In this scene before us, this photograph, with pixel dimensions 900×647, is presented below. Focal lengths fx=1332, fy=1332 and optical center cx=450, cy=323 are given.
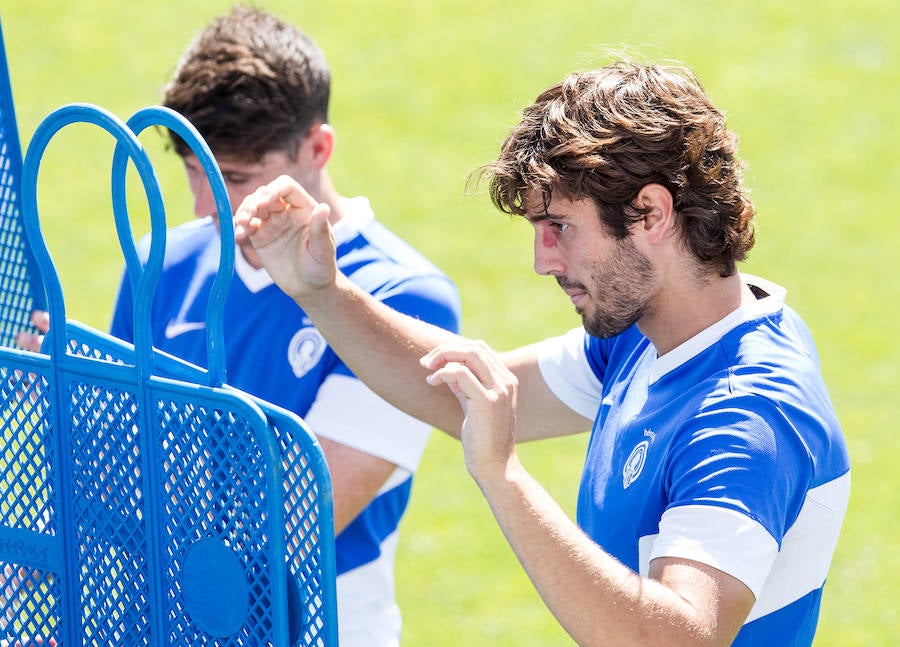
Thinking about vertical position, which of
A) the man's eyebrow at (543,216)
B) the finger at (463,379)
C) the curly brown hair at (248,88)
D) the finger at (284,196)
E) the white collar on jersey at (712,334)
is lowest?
the finger at (463,379)

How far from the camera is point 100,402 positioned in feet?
6.91

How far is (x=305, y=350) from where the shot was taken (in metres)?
2.99

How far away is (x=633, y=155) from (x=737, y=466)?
60 cm

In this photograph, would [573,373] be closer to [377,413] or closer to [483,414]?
[377,413]

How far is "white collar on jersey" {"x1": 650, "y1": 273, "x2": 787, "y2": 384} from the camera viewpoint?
95.0 inches

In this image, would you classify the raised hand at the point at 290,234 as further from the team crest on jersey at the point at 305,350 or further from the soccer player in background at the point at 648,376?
the team crest on jersey at the point at 305,350

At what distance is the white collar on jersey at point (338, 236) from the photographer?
308 centimetres

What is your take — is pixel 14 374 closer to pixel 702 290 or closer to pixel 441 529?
pixel 702 290

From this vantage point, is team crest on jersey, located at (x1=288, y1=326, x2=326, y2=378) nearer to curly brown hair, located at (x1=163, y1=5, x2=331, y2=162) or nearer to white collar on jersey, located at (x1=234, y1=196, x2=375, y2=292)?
white collar on jersey, located at (x1=234, y1=196, x2=375, y2=292)

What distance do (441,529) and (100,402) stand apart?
4.12 m

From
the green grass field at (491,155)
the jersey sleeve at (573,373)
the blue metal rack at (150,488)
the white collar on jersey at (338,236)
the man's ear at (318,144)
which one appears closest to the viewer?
the blue metal rack at (150,488)

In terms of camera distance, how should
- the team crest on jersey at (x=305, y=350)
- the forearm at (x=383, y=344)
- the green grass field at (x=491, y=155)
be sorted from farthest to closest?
the green grass field at (x=491, y=155)
the team crest on jersey at (x=305, y=350)
the forearm at (x=383, y=344)

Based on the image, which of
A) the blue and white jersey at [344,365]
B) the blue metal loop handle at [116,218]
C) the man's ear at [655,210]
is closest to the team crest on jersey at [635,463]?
the man's ear at [655,210]

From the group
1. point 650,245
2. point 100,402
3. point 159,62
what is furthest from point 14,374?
point 159,62
